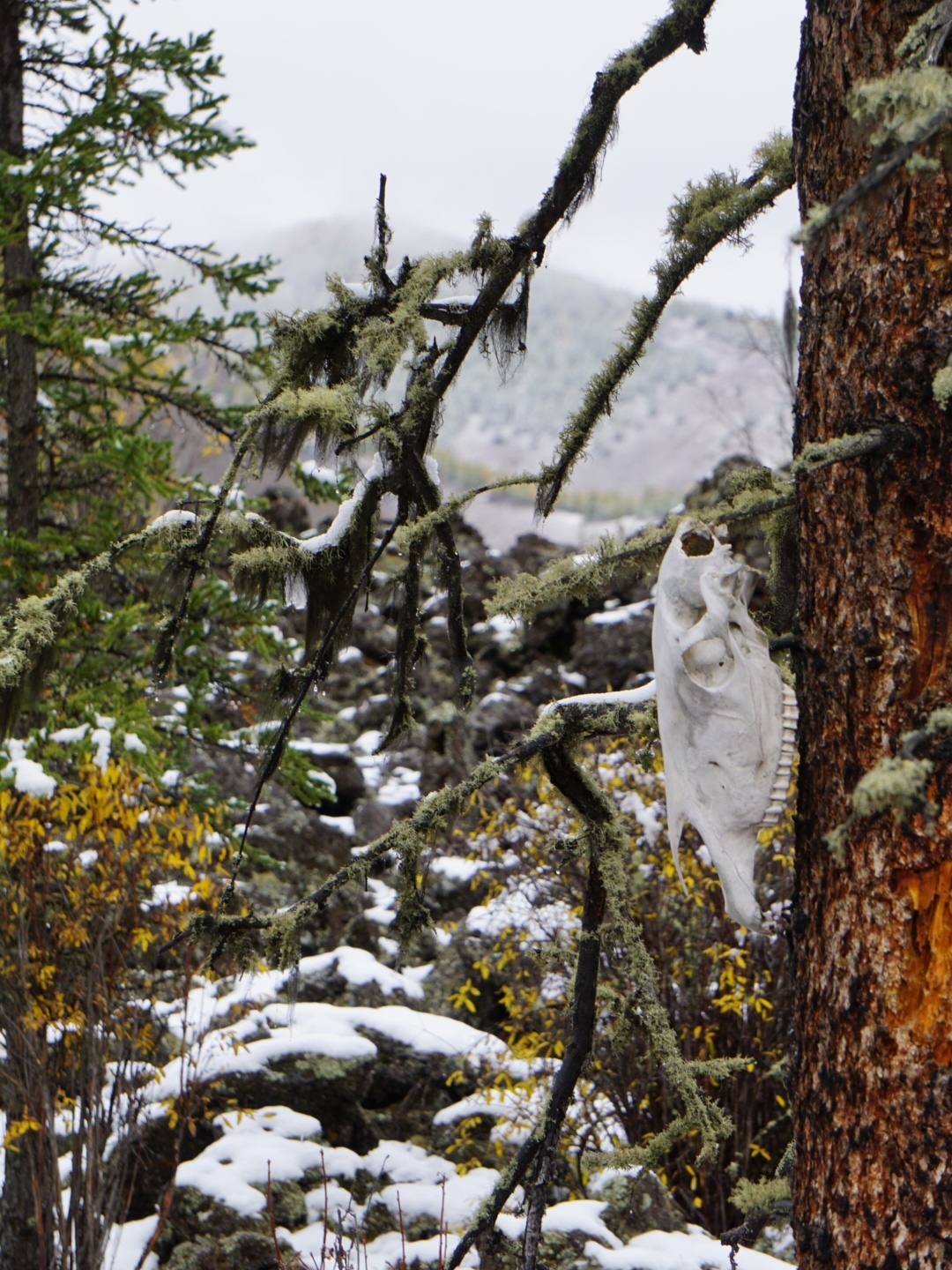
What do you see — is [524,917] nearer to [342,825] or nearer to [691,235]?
[342,825]

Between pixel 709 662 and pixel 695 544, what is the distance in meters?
0.27

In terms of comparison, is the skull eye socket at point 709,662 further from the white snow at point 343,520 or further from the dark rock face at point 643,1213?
the dark rock face at point 643,1213

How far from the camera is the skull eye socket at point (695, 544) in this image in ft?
6.68

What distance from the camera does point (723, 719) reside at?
1.87 metres

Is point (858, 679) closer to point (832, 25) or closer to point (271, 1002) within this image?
point (832, 25)

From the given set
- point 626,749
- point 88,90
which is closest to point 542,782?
point 626,749

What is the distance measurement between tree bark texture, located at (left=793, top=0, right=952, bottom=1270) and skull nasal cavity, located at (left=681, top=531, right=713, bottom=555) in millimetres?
184

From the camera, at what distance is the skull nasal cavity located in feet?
6.68

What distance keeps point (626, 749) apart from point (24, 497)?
3.49 metres

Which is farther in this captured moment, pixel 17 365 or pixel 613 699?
pixel 17 365

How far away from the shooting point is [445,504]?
2.47 meters

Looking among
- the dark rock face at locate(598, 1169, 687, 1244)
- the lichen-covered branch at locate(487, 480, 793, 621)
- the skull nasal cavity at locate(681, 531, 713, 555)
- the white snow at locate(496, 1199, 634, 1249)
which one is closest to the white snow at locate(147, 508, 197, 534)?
the lichen-covered branch at locate(487, 480, 793, 621)

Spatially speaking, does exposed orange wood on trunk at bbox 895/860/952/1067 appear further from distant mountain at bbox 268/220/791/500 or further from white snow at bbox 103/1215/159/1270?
distant mountain at bbox 268/220/791/500

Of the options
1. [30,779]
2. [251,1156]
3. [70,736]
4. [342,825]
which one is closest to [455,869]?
[342,825]
